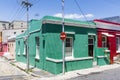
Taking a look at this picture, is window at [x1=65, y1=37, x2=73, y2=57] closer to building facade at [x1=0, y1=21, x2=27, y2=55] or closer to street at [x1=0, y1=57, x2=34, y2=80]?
street at [x1=0, y1=57, x2=34, y2=80]

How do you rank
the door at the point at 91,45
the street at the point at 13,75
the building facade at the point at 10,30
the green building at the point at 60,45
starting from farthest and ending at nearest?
1. the building facade at the point at 10,30
2. the door at the point at 91,45
3. the green building at the point at 60,45
4. the street at the point at 13,75

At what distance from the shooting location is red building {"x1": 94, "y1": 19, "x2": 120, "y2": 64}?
714 inches

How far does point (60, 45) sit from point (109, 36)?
662cm

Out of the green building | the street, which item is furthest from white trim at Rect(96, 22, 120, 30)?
the street

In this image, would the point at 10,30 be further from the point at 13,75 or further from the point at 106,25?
the point at 13,75

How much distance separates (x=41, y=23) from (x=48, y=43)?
1778 millimetres

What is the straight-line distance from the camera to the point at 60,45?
1406 cm

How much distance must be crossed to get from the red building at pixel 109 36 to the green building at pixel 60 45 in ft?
3.26

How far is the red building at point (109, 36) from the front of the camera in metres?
18.1

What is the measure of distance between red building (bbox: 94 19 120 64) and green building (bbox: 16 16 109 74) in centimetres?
99

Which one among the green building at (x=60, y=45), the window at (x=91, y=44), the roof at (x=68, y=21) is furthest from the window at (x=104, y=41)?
the roof at (x=68, y=21)

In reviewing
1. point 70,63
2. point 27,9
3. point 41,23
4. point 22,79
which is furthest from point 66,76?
point 27,9

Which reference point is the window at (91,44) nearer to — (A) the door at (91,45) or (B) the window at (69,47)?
(A) the door at (91,45)

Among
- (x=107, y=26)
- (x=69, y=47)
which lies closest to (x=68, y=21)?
(x=69, y=47)
